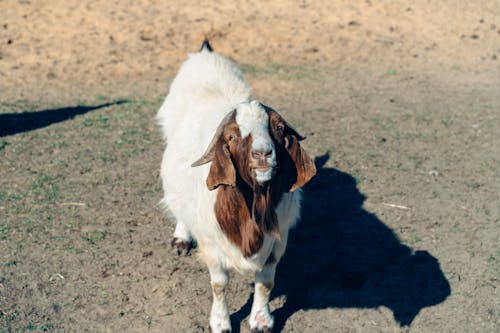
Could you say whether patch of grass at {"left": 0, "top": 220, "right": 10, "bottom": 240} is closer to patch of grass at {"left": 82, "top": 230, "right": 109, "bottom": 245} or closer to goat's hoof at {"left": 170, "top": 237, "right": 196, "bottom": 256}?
patch of grass at {"left": 82, "top": 230, "right": 109, "bottom": 245}

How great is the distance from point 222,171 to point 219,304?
5.00 feet

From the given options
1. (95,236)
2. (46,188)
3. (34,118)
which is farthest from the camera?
(34,118)

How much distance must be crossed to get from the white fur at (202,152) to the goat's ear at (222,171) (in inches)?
7.6

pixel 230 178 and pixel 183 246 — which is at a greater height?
pixel 230 178

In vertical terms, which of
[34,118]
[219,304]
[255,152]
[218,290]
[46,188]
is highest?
[255,152]

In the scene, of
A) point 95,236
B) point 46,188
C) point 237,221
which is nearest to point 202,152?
point 237,221

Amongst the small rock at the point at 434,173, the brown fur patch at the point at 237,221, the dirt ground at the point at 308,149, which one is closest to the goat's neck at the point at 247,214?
the brown fur patch at the point at 237,221

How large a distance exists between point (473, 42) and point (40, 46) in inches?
332

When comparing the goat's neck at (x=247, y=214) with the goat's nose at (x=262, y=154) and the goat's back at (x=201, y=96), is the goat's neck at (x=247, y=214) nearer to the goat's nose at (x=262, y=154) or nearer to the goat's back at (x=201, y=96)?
the goat's nose at (x=262, y=154)

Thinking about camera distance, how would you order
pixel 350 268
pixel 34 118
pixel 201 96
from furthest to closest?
pixel 34 118, pixel 350 268, pixel 201 96

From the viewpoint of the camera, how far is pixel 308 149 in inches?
318

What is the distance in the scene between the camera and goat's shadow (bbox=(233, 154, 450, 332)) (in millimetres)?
5391

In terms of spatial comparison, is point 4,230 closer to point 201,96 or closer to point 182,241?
point 182,241

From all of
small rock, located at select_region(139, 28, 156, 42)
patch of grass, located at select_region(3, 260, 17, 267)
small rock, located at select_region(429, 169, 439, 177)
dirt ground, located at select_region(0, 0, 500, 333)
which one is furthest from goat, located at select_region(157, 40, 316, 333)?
small rock, located at select_region(139, 28, 156, 42)
